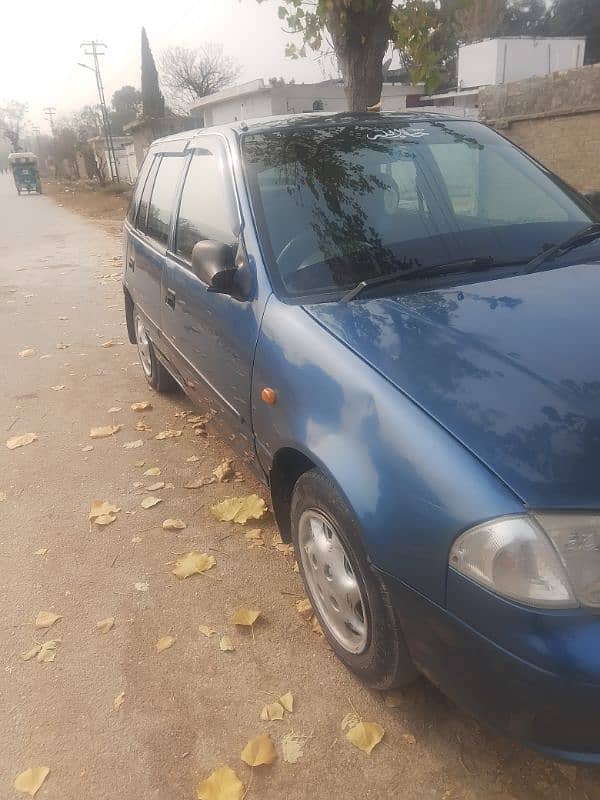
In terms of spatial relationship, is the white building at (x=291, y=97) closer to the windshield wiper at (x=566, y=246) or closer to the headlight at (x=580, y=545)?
the windshield wiper at (x=566, y=246)

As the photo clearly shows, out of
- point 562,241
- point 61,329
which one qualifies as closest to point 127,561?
point 562,241

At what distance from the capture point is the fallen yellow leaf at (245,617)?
2.64 metres

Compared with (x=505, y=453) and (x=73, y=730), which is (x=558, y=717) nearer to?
(x=505, y=453)

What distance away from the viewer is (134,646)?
255cm

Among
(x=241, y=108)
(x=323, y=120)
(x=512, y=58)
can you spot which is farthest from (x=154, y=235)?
(x=512, y=58)

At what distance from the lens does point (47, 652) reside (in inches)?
100

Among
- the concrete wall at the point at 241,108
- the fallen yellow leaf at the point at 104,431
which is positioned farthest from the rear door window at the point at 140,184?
the concrete wall at the point at 241,108

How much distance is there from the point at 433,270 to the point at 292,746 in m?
1.76

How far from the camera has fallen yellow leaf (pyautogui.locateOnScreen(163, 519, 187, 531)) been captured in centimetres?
332

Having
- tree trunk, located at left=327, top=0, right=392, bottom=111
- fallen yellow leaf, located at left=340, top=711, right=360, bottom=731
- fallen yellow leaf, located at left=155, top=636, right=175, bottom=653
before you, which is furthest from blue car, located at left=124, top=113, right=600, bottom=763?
tree trunk, located at left=327, top=0, right=392, bottom=111

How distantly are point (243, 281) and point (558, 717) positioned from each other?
71.8 inches

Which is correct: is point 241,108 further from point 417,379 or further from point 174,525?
point 417,379

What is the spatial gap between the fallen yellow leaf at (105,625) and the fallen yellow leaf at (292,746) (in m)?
0.92

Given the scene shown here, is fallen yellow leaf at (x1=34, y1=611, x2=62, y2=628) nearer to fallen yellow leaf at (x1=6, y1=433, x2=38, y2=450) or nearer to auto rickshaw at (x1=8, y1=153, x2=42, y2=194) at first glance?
fallen yellow leaf at (x1=6, y1=433, x2=38, y2=450)
